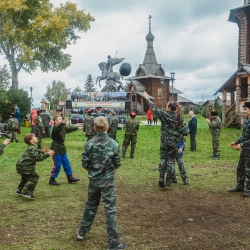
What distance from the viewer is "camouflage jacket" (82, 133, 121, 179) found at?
480cm

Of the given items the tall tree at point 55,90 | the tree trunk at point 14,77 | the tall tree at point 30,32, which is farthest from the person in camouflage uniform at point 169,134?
the tall tree at point 55,90

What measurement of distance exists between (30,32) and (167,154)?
1101 inches

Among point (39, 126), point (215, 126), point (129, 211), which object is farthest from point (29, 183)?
point (39, 126)

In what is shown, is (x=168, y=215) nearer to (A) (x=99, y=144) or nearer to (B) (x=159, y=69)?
(A) (x=99, y=144)

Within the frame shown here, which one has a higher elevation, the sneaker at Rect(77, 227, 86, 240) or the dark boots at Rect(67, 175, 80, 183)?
the dark boots at Rect(67, 175, 80, 183)

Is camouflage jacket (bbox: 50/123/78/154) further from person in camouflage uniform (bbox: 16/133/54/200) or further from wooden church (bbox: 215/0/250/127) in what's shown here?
wooden church (bbox: 215/0/250/127)

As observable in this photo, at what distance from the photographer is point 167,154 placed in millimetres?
8086

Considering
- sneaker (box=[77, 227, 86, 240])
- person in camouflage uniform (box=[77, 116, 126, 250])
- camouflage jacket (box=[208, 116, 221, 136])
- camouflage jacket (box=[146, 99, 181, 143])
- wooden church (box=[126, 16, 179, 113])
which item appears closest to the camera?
person in camouflage uniform (box=[77, 116, 126, 250])

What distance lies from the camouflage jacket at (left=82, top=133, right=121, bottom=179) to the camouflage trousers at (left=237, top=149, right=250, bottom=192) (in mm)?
3833

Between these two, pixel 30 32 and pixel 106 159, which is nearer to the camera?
pixel 106 159

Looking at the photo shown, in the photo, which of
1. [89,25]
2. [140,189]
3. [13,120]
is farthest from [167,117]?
[89,25]

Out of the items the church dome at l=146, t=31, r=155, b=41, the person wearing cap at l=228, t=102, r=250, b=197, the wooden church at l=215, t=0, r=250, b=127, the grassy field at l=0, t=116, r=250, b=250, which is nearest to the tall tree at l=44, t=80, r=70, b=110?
the church dome at l=146, t=31, r=155, b=41

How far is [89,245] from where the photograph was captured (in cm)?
484

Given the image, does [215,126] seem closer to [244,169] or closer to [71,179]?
[244,169]
